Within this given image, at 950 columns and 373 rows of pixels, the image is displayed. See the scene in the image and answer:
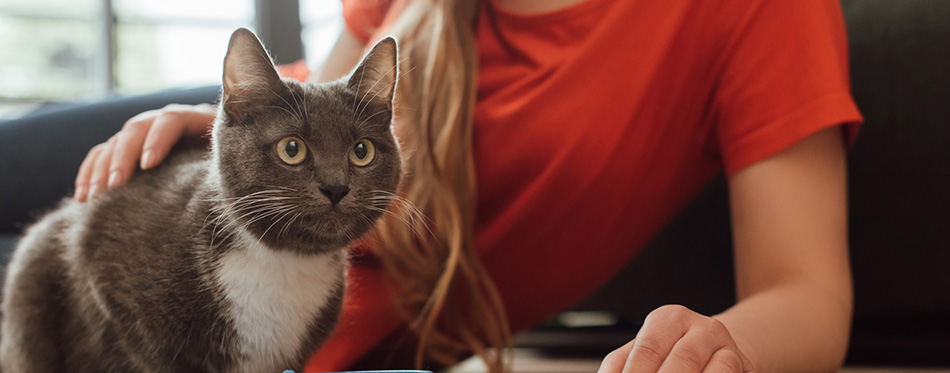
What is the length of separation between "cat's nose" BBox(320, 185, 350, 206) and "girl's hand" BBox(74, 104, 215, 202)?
0.21 meters

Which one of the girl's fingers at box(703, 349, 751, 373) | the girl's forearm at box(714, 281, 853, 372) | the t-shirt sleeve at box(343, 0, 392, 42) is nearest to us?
the girl's fingers at box(703, 349, 751, 373)

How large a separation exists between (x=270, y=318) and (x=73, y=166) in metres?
0.82

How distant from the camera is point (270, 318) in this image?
0.39 m

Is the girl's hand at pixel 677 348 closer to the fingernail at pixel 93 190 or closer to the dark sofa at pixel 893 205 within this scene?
the fingernail at pixel 93 190

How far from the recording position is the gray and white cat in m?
0.34

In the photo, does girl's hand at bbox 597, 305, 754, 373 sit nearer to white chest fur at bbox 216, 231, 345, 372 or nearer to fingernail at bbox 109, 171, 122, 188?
white chest fur at bbox 216, 231, 345, 372

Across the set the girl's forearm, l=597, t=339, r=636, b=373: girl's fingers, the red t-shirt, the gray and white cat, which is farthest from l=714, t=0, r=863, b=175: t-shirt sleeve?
the gray and white cat

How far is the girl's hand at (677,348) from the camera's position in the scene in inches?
16.9

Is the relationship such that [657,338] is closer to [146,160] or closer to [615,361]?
[615,361]

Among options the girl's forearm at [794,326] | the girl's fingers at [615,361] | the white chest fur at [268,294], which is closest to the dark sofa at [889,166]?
the girl's forearm at [794,326]

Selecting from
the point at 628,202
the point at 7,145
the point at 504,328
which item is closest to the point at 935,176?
the point at 628,202

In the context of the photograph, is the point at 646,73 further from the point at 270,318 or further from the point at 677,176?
the point at 270,318

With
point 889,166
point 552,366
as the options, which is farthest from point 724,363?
point 552,366

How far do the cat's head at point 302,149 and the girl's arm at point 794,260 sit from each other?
0.36 m
